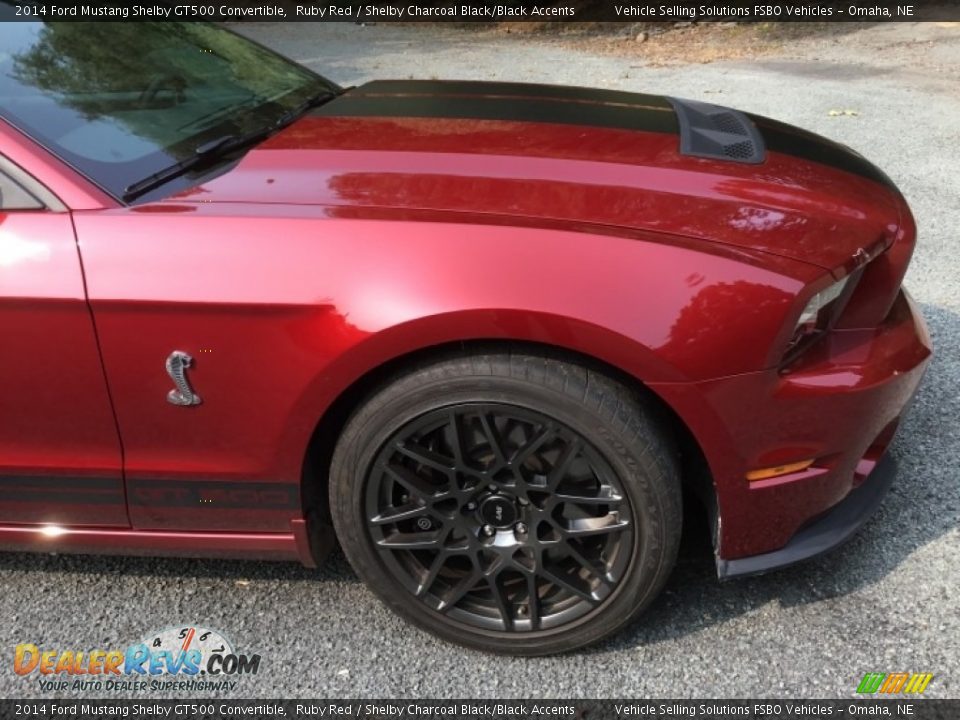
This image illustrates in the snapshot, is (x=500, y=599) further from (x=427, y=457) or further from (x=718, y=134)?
(x=718, y=134)

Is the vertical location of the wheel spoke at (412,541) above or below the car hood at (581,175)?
below

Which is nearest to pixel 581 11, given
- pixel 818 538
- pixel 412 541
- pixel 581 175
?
pixel 581 175

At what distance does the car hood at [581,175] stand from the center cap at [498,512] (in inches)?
26.9

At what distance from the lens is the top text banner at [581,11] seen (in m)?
14.1

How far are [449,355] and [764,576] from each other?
1.20m

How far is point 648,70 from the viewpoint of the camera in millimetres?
10781

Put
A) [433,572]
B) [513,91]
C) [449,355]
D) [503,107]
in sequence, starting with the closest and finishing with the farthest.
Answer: [449,355] → [433,572] → [503,107] → [513,91]

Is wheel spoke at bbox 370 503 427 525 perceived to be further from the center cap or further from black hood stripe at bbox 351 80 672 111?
black hood stripe at bbox 351 80 672 111

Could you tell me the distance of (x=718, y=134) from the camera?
8.17ft

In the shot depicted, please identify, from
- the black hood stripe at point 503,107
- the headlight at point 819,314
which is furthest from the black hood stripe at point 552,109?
the headlight at point 819,314

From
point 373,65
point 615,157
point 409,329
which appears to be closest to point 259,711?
point 409,329

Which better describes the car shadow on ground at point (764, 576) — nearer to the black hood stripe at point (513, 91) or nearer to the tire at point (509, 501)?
the tire at point (509, 501)

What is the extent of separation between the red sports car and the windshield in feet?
0.06

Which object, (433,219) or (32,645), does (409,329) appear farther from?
(32,645)
